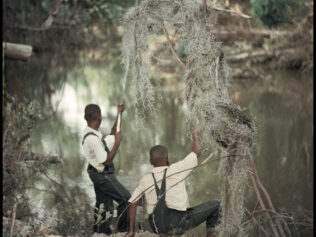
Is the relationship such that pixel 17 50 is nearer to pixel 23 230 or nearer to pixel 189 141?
pixel 23 230

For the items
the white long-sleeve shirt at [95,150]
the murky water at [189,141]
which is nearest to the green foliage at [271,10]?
the murky water at [189,141]

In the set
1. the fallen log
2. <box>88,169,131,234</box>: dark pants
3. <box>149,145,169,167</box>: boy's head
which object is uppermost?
the fallen log

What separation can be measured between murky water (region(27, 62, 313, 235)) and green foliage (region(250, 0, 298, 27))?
2.49m

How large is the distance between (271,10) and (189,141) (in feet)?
35.0

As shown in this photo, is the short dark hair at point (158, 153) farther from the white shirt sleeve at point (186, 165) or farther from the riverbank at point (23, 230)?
the riverbank at point (23, 230)

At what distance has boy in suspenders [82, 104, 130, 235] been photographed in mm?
5113

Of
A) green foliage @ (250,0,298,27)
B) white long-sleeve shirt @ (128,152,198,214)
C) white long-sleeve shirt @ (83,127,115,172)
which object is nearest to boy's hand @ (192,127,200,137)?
white long-sleeve shirt @ (128,152,198,214)

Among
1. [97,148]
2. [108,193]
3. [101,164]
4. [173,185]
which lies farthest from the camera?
[108,193]

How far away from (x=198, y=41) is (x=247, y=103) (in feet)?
34.4

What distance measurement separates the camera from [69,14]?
26938mm

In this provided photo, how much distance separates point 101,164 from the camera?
17.1 feet

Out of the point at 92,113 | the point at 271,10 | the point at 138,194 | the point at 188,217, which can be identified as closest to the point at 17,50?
the point at 92,113

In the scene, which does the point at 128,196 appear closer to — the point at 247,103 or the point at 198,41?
the point at 198,41

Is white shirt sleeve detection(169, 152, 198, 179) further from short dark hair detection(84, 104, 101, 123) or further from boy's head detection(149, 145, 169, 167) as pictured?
short dark hair detection(84, 104, 101, 123)
